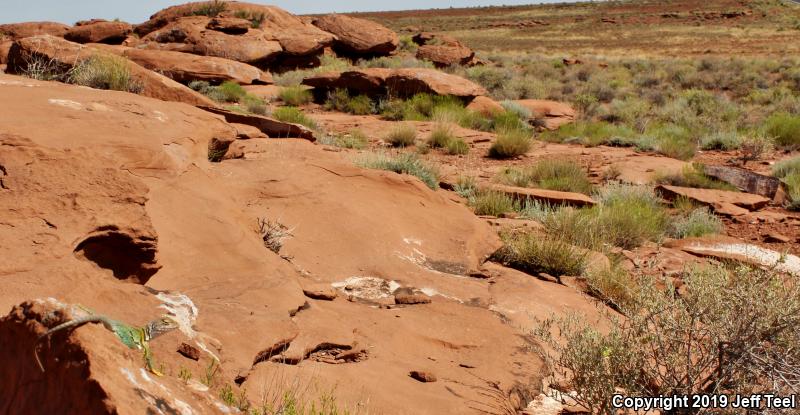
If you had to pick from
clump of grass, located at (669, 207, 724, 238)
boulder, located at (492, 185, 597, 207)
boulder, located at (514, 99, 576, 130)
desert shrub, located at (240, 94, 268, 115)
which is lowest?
boulder, located at (514, 99, 576, 130)

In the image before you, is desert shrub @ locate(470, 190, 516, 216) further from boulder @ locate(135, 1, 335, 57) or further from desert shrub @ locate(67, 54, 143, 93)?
boulder @ locate(135, 1, 335, 57)

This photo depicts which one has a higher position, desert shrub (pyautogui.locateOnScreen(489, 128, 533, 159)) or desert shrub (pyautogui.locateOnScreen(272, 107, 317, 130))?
desert shrub (pyautogui.locateOnScreen(272, 107, 317, 130))

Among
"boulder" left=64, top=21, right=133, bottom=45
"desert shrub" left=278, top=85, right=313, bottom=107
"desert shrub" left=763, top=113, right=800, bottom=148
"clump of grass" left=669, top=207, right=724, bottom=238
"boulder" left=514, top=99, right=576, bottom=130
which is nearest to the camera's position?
"clump of grass" left=669, top=207, right=724, bottom=238

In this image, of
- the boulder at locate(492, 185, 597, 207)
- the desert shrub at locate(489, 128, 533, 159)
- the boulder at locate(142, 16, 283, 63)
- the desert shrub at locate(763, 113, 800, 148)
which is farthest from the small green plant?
the boulder at locate(492, 185, 597, 207)

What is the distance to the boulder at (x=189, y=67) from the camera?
16.6 m

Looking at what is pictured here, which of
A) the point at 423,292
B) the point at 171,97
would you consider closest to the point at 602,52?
the point at 171,97

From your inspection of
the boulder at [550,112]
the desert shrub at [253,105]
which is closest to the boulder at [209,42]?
the desert shrub at [253,105]

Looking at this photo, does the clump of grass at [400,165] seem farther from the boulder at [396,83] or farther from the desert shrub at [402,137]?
the boulder at [396,83]

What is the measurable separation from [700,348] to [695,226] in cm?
553

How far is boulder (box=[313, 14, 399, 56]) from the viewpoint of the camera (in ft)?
81.0

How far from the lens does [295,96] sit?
1680cm

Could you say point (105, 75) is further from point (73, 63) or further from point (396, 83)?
point (396, 83)

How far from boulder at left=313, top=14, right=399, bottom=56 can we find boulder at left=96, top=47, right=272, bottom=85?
22.4ft

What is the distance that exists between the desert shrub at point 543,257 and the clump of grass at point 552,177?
13.3 feet
